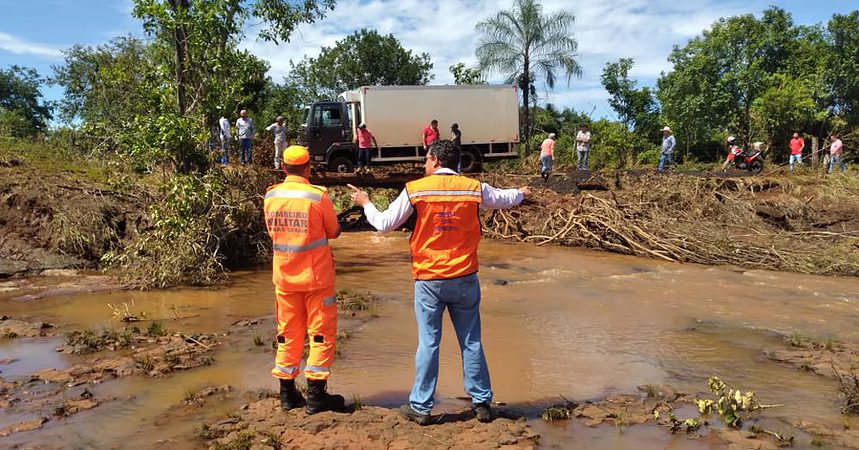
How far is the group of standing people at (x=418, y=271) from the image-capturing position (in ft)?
13.4

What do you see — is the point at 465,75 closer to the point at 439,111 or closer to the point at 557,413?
the point at 439,111

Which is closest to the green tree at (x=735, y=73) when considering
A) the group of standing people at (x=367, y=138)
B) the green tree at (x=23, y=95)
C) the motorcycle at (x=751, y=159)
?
the motorcycle at (x=751, y=159)

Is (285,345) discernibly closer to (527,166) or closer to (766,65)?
(527,166)

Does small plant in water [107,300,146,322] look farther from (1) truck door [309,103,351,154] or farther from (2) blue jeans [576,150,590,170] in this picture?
(2) blue jeans [576,150,590,170]

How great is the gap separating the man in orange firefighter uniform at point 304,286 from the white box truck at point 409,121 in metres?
14.1

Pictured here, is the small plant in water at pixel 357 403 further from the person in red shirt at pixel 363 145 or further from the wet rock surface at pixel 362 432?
the person in red shirt at pixel 363 145

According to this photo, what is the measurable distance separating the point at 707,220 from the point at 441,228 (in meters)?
11.7

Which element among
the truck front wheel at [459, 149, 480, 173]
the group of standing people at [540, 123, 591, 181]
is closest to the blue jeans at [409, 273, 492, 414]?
the group of standing people at [540, 123, 591, 181]

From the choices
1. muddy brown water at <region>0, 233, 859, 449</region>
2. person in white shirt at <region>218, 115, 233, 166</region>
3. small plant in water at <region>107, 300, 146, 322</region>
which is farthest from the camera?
person in white shirt at <region>218, 115, 233, 166</region>

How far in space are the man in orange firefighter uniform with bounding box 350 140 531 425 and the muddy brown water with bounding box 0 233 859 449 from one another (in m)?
0.58

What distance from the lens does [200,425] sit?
425 cm

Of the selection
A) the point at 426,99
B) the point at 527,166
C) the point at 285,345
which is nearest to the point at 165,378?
the point at 285,345

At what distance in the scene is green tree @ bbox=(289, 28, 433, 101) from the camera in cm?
3903

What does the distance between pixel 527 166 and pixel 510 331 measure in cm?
1655
